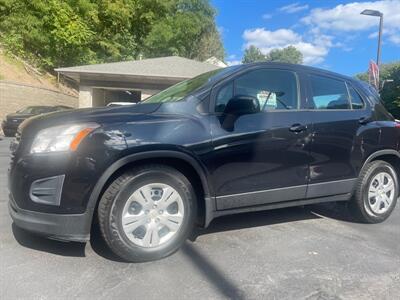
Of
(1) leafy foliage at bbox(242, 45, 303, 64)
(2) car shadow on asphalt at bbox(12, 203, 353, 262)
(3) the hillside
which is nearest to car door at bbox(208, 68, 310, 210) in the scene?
(2) car shadow on asphalt at bbox(12, 203, 353, 262)

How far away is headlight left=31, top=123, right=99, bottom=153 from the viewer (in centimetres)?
326

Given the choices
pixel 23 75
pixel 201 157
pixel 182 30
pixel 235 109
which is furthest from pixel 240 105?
pixel 182 30

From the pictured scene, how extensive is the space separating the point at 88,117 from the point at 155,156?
25.4 inches

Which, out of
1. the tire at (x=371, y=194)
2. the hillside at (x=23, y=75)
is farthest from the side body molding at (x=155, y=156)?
the hillside at (x=23, y=75)

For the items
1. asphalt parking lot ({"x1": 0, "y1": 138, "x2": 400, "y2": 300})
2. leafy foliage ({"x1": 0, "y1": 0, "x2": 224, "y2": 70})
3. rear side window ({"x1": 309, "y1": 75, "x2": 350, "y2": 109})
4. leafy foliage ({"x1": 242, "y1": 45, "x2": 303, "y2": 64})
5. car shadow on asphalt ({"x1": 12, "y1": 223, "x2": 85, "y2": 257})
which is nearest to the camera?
asphalt parking lot ({"x1": 0, "y1": 138, "x2": 400, "y2": 300})

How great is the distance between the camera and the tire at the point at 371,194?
4805 mm

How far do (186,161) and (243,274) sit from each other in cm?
108

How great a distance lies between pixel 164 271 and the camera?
11.3ft

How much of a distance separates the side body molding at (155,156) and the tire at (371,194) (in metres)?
2.01

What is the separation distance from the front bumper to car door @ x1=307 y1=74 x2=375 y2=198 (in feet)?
7.79

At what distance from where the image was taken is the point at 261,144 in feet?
13.1

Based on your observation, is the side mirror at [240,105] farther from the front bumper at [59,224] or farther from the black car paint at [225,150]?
the front bumper at [59,224]

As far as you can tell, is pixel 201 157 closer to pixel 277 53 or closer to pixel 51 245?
pixel 51 245

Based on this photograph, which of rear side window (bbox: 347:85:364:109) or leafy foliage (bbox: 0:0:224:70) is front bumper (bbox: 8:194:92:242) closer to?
rear side window (bbox: 347:85:364:109)
